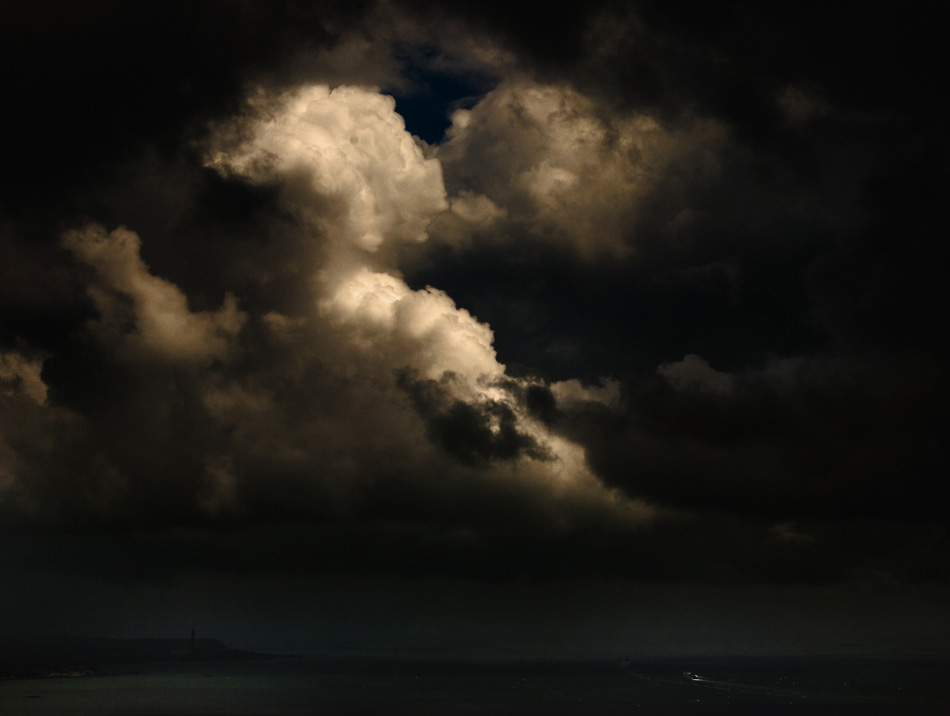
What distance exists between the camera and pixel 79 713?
637ft

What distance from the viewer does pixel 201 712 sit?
198 meters

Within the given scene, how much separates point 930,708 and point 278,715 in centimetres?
13839

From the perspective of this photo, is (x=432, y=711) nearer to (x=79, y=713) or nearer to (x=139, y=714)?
(x=139, y=714)

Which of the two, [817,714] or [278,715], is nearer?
[817,714]

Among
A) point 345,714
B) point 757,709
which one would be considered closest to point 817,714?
point 757,709

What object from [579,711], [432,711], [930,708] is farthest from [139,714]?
[930,708]

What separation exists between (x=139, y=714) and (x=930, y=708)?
167 m

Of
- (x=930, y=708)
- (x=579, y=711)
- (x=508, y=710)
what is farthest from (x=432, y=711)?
(x=930, y=708)

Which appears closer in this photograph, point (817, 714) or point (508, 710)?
point (817, 714)

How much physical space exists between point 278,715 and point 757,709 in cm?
10206

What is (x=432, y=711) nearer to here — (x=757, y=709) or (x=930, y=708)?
(x=757, y=709)

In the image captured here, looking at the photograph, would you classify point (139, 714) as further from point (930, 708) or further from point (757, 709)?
point (930, 708)

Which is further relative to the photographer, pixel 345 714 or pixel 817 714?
pixel 345 714

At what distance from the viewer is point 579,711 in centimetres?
18862
